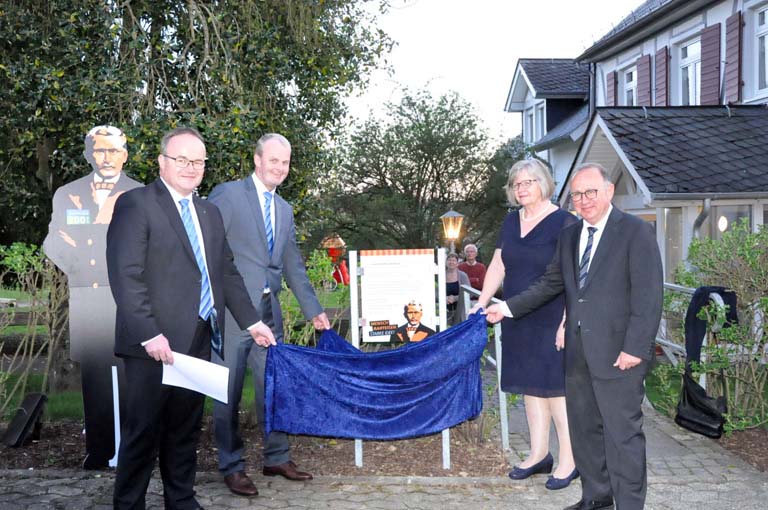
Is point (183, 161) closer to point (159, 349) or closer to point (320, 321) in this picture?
point (159, 349)

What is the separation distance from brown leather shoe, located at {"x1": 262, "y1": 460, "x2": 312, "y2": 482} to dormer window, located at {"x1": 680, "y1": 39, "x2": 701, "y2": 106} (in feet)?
48.8

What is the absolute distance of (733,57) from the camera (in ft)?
52.0

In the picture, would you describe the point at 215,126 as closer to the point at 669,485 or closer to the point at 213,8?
the point at 213,8

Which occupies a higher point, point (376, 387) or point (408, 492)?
point (376, 387)

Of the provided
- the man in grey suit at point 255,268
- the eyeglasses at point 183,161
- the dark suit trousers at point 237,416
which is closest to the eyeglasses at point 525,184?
the man in grey suit at point 255,268

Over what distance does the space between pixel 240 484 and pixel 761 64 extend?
1385cm

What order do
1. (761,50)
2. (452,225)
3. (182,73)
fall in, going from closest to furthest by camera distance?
1. (182,73)
2. (761,50)
3. (452,225)

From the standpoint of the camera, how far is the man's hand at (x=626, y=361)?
4410 millimetres

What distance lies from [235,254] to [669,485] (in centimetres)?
319

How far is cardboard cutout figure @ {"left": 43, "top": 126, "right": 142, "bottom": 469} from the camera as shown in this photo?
18.7ft

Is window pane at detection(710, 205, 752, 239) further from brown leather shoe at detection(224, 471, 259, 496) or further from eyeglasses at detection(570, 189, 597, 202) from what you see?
brown leather shoe at detection(224, 471, 259, 496)

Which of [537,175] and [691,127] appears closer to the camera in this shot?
[537,175]

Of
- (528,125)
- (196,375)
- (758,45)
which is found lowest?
(196,375)

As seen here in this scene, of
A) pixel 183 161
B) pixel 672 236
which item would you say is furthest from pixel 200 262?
pixel 672 236
